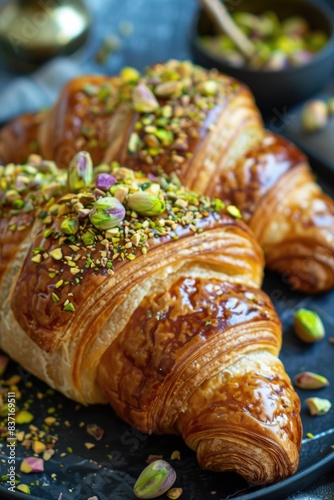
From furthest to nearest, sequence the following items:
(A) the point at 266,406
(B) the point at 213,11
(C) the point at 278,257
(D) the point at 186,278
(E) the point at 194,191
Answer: (B) the point at 213,11 → (C) the point at 278,257 → (E) the point at 194,191 → (D) the point at 186,278 → (A) the point at 266,406

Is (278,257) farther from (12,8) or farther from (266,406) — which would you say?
(12,8)

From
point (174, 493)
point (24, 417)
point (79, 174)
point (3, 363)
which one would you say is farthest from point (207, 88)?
point (174, 493)

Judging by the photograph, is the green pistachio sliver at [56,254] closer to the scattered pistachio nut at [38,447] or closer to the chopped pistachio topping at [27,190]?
the chopped pistachio topping at [27,190]

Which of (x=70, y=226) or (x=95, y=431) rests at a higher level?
(x=70, y=226)

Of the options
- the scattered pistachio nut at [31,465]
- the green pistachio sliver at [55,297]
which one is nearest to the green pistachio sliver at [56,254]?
the green pistachio sliver at [55,297]

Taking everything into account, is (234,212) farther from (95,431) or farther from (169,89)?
(95,431)

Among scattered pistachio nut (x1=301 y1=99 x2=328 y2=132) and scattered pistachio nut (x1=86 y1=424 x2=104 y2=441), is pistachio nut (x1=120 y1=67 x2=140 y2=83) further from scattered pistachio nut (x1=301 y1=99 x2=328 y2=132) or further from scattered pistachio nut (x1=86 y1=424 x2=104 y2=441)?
scattered pistachio nut (x1=86 y1=424 x2=104 y2=441)

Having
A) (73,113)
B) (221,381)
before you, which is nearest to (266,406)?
(221,381)
